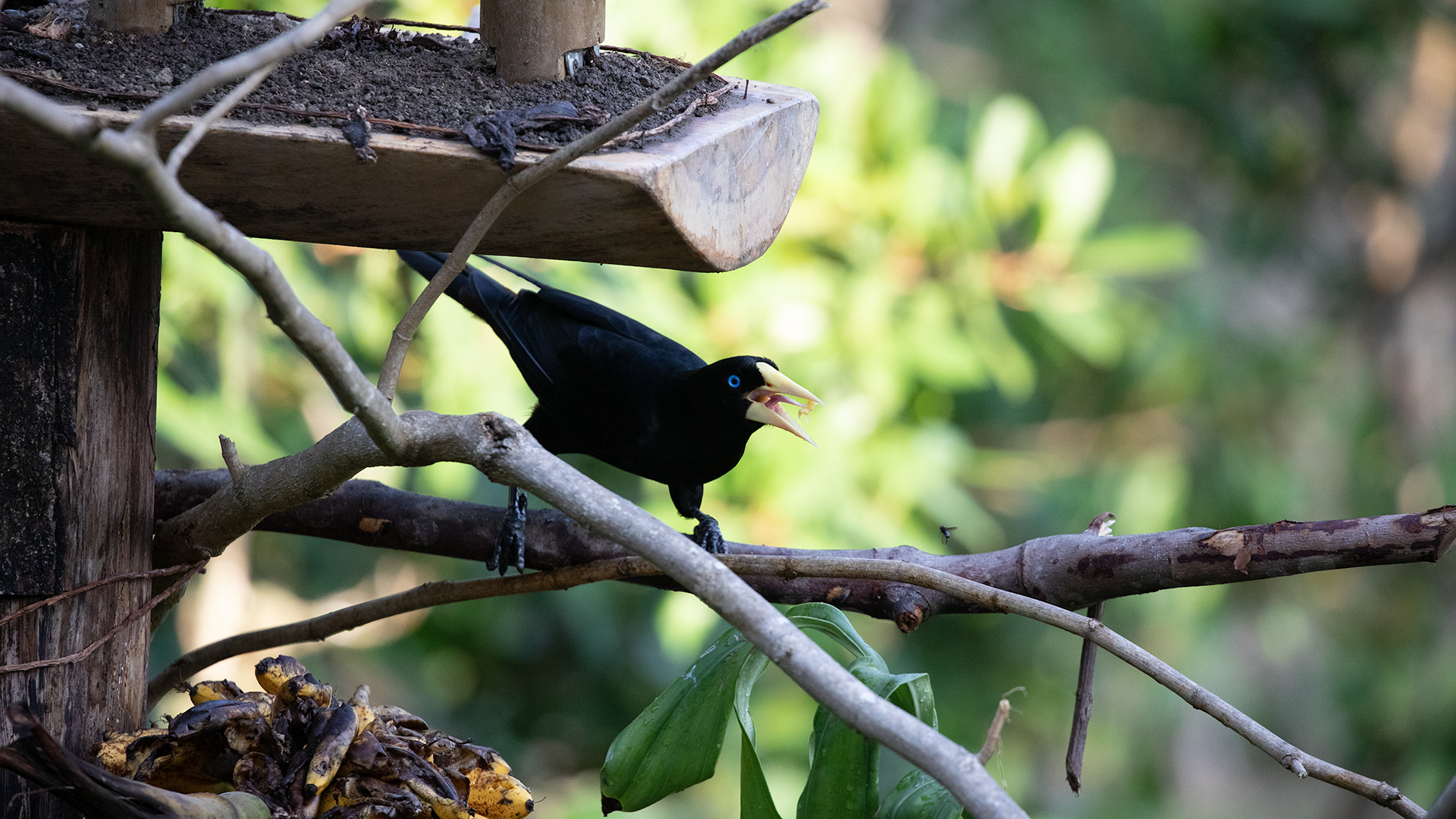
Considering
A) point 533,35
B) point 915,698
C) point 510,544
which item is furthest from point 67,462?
point 915,698

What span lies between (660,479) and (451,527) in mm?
490

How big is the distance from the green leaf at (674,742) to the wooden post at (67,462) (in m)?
0.55

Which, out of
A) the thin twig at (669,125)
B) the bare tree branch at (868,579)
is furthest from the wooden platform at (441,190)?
the bare tree branch at (868,579)

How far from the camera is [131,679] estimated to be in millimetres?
1228

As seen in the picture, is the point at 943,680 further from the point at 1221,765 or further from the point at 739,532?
the point at 1221,765

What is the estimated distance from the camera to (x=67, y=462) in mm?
1134

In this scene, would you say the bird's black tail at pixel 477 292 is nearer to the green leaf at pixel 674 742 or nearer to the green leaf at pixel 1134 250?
the green leaf at pixel 674 742

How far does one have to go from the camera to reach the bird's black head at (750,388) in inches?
66.0

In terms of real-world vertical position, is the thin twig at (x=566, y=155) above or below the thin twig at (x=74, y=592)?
above

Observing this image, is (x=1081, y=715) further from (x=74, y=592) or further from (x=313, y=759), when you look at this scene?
(x=74, y=592)

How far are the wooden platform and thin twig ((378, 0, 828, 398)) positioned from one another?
0.12ft

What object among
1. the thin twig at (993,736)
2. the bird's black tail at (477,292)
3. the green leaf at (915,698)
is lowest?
the thin twig at (993,736)

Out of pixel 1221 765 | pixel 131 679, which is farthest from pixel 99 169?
pixel 1221 765

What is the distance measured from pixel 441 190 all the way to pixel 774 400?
0.87 m
